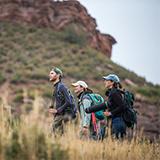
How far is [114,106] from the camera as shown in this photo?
34.6 ft

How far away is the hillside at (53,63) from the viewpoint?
39.0 m

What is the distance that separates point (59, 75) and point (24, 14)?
4248 centimetres

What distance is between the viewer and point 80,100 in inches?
424

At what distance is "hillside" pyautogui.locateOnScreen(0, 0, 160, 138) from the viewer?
3903 centimetres

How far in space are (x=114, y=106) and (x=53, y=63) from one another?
34.6m

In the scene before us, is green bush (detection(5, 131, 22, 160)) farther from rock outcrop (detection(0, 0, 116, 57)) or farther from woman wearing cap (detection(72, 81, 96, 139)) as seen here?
rock outcrop (detection(0, 0, 116, 57))

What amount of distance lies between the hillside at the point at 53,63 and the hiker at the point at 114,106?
23.6m

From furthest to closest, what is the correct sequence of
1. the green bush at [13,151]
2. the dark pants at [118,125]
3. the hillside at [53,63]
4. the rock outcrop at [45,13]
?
the rock outcrop at [45,13], the hillside at [53,63], the dark pants at [118,125], the green bush at [13,151]

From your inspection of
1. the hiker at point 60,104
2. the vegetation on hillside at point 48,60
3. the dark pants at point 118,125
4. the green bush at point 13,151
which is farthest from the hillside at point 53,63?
the green bush at point 13,151

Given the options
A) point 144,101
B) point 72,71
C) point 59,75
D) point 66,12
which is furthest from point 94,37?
point 59,75

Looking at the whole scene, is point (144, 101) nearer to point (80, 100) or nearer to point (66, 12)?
point (66, 12)

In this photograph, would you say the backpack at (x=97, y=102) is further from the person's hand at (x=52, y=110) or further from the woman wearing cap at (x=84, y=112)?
the person's hand at (x=52, y=110)

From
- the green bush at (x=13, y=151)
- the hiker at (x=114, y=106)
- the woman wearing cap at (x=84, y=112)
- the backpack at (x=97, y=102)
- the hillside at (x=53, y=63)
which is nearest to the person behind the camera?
the green bush at (x=13, y=151)

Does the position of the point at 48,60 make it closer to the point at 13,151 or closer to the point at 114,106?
the point at 114,106
